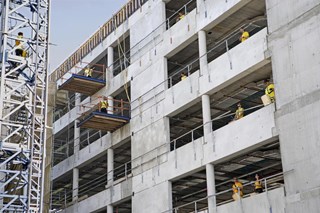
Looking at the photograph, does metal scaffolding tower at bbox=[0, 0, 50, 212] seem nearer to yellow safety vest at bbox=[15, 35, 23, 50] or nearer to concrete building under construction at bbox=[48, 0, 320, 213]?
yellow safety vest at bbox=[15, 35, 23, 50]

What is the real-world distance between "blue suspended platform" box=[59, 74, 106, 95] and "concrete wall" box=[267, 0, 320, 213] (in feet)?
53.3

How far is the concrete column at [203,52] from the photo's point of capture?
29109 millimetres

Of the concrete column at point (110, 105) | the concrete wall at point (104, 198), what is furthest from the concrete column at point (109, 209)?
the concrete column at point (110, 105)

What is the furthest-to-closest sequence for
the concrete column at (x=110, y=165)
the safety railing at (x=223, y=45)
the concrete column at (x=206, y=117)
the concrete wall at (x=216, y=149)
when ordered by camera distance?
the concrete column at (x=110, y=165) < the safety railing at (x=223, y=45) < the concrete column at (x=206, y=117) < the concrete wall at (x=216, y=149)

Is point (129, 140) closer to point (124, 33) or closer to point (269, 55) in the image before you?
point (124, 33)

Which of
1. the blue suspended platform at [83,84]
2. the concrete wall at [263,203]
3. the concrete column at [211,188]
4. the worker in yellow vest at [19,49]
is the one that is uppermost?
the blue suspended platform at [83,84]

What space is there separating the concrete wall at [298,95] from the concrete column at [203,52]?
5.18 m

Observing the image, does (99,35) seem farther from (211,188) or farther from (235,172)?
(211,188)

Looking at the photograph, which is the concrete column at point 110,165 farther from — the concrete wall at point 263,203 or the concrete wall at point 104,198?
the concrete wall at point 263,203

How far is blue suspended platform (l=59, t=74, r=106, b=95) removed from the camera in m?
37.5

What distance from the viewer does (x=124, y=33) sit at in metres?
38.3

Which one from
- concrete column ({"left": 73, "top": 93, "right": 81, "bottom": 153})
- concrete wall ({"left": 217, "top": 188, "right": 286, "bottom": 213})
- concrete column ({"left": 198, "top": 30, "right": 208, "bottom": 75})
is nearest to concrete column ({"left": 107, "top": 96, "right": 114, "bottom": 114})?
concrete column ({"left": 73, "top": 93, "right": 81, "bottom": 153})

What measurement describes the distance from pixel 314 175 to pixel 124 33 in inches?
787

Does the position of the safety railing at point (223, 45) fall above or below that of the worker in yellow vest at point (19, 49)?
above
